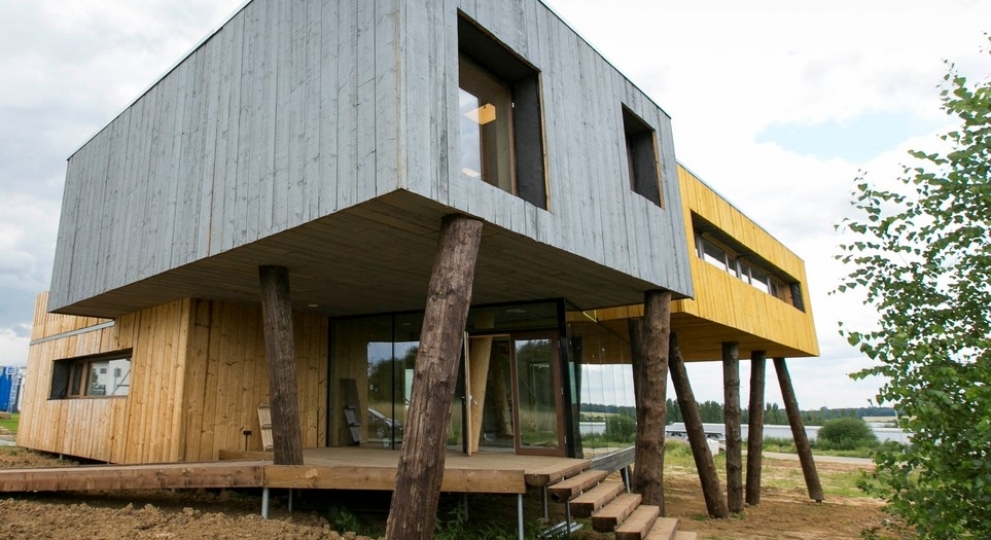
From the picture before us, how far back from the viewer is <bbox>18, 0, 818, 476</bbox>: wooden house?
16.8 feet

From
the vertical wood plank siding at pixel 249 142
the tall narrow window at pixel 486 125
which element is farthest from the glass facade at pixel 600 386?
the vertical wood plank siding at pixel 249 142

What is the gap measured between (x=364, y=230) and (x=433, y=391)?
6.03ft

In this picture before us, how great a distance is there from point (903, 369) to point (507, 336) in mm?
5068

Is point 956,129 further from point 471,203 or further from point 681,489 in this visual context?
point 681,489

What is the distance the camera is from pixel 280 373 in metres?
6.43

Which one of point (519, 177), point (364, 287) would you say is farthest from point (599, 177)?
point (364, 287)

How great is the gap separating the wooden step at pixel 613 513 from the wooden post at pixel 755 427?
8365 mm

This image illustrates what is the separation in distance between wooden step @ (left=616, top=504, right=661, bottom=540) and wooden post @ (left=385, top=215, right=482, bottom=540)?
7.21 ft

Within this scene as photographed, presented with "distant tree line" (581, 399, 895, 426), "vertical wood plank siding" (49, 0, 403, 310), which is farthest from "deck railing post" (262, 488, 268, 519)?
"distant tree line" (581, 399, 895, 426)

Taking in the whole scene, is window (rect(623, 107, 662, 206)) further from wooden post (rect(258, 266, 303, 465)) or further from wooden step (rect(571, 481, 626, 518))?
wooden post (rect(258, 266, 303, 465))

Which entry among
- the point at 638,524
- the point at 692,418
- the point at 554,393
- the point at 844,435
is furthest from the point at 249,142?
the point at 844,435

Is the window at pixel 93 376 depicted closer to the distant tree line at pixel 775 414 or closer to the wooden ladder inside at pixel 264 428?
the wooden ladder inside at pixel 264 428

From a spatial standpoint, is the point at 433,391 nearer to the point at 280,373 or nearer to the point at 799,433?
the point at 280,373

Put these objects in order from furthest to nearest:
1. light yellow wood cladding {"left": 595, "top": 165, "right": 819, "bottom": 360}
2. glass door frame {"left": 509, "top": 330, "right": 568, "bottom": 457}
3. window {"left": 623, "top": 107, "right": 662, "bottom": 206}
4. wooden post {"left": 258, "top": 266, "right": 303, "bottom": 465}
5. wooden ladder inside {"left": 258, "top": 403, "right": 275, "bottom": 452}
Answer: light yellow wood cladding {"left": 595, "top": 165, "right": 819, "bottom": 360} < wooden ladder inside {"left": 258, "top": 403, "right": 275, "bottom": 452} < window {"left": 623, "top": 107, "right": 662, "bottom": 206} < glass door frame {"left": 509, "top": 330, "right": 568, "bottom": 457} < wooden post {"left": 258, "top": 266, "right": 303, "bottom": 465}
